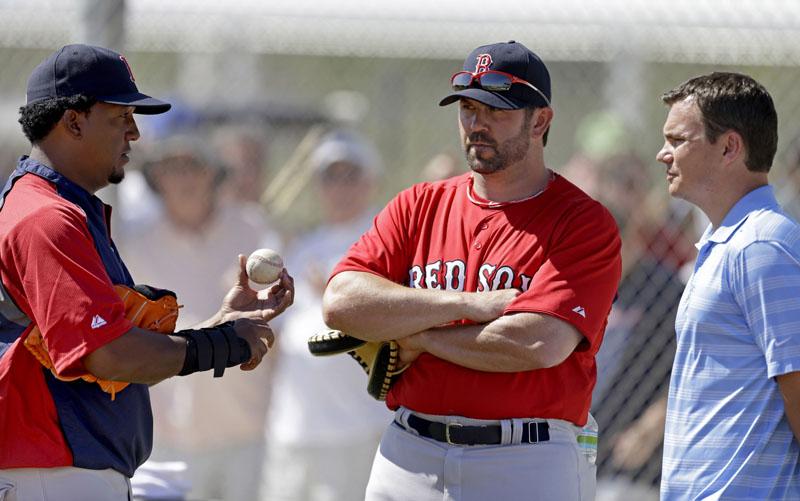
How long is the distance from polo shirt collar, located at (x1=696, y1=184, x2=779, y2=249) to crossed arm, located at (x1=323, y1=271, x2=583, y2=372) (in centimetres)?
56

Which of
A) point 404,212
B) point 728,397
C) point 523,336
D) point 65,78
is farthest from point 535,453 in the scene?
point 65,78

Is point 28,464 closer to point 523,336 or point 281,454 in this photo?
point 523,336

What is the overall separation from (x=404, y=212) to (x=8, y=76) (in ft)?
31.3

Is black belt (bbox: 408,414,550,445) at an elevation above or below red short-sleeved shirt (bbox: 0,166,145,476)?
below

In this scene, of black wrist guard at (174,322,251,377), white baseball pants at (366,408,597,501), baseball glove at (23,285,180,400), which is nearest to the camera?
baseball glove at (23,285,180,400)

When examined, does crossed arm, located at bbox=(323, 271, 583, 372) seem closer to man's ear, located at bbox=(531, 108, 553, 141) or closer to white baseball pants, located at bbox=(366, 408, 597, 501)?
white baseball pants, located at bbox=(366, 408, 597, 501)

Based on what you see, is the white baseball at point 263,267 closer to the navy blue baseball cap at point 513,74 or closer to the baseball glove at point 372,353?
the baseball glove at point 372,353

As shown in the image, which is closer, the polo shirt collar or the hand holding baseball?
the polo shirt collar

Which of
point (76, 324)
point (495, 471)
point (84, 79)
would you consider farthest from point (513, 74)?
point (76, 324)

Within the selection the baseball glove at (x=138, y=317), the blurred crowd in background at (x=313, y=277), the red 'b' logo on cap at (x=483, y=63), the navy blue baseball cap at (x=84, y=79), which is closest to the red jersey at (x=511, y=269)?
the red 'b' logo on cap at (x=483, y=63)

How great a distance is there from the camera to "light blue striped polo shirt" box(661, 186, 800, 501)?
3221 millimetres

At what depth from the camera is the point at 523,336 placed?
11.7 feet

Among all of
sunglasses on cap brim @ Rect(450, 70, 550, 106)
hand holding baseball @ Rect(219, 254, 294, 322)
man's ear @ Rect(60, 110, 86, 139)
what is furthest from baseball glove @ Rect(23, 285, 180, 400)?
sunglasses on cap brim @ Rect(450, 70, 550, 106)

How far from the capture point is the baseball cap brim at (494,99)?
12.4ft
